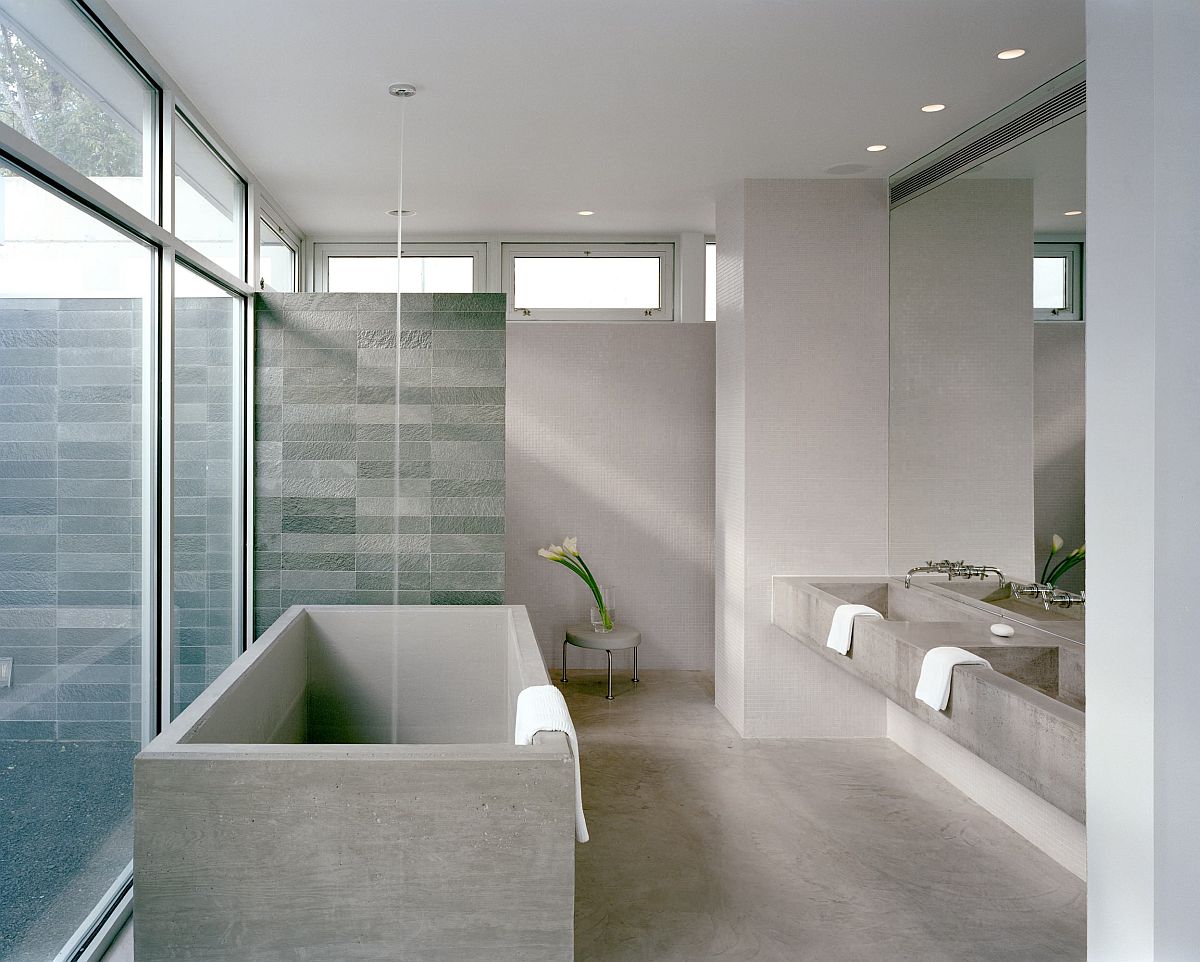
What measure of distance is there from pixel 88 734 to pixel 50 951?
525 millimetres

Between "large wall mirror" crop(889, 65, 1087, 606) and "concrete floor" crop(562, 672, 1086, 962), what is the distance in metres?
0.99

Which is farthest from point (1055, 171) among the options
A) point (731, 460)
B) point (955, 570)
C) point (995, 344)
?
point (731, 460)

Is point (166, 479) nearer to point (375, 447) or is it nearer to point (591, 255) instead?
point (375, 447)

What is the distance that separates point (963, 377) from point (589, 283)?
8.77 ft

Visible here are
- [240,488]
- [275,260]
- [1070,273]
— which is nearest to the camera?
[1070,273]

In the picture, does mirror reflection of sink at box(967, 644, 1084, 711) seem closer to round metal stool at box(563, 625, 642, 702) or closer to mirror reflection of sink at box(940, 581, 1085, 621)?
mirror reflection of sink at box(940, 581, 1085, 621)

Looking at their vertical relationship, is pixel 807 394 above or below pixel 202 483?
above

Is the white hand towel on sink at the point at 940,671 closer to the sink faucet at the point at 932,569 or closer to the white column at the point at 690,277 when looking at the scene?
the sink faucet at the point at 932,569

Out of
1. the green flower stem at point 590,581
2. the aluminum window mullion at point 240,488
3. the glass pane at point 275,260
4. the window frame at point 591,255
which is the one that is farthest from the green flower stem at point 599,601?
the glass pane at point 275,260

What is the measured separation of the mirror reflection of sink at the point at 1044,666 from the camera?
9.73 feet

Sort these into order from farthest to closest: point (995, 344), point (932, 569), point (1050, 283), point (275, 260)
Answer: point (275, 260) → point (932, 569) → point (995, 344) → point (1050, 283)

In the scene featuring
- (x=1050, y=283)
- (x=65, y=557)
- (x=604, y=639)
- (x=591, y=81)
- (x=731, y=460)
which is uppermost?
(x=591, y=81)

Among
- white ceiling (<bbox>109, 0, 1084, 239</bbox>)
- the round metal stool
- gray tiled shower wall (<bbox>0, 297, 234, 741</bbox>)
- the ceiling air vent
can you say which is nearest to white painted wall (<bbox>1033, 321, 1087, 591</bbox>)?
the ceiling air vent

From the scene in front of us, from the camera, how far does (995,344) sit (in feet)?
11.8
